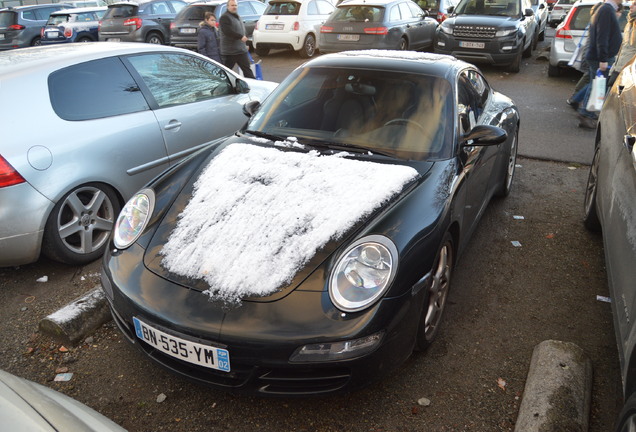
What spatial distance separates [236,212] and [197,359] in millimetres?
818

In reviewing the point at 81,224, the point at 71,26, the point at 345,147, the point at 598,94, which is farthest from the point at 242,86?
the point at 71,26

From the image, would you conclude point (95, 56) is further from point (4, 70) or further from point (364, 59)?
point (364, 59)

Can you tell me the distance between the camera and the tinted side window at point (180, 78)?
4648 mm

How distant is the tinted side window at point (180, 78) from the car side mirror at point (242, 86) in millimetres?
82

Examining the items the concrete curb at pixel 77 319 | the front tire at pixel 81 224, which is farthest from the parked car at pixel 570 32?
the concrete curb at pixel 77 319

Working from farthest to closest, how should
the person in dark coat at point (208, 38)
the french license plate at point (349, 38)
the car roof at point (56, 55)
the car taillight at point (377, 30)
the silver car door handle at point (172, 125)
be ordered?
1. the french license plate at point (349, 38)
2. the car taillight at point (377, 30)
3. the person in dark coat at point (208, 38)
4. the silver car door handle at point (172, 125)
5. the car roof at point (56, 55)

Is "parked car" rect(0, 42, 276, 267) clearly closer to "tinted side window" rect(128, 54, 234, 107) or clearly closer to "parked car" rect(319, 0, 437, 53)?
"tinted side window" rect(128, 54, 234, 107)

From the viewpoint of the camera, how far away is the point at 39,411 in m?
1.64

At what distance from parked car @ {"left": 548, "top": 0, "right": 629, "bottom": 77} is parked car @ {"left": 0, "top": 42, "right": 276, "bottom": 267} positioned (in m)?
7.92

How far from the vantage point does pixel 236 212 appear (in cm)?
284

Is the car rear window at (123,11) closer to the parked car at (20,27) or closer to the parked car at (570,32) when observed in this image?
the parked car at (20,27)

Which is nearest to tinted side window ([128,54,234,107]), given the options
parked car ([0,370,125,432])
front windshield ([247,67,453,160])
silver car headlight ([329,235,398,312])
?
front windshield ([247,67,453,160])

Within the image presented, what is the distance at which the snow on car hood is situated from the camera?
8.22 feet

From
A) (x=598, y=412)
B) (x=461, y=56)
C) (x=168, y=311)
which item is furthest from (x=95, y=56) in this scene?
(x=461, y=56)
